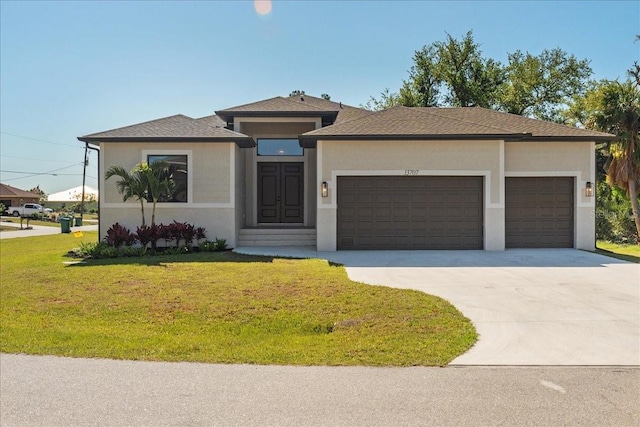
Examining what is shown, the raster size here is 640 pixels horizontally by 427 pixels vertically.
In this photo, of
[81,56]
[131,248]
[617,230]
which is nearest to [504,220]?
[131,248]

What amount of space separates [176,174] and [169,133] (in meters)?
1.32

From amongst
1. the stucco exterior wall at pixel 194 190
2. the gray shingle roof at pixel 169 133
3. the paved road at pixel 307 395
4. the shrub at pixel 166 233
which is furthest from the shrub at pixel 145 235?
the paved road at pixel 307 395

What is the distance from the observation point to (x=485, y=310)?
641 centimetres

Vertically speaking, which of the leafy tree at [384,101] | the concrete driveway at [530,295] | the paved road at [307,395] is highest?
the leafy tree at [384,101]

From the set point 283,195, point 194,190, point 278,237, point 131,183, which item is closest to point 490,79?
point 283,195

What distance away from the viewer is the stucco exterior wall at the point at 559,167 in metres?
13.3

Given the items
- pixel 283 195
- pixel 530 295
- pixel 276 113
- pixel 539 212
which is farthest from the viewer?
pixel 283 195

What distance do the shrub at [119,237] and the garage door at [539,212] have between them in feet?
38.7

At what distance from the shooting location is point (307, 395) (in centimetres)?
366

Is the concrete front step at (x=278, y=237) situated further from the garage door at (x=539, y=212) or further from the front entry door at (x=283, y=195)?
the garage door at (x=539, y=212)

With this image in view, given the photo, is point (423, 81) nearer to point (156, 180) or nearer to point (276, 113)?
point (276, 113)

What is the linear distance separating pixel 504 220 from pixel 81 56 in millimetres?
16898

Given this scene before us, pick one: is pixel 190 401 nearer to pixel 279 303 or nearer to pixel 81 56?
pixel 279 303

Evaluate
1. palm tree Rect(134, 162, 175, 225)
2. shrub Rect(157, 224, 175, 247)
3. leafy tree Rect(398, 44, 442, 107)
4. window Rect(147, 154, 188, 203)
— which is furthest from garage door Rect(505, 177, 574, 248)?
leafy tree Rect(398, 44, 442, 107)
